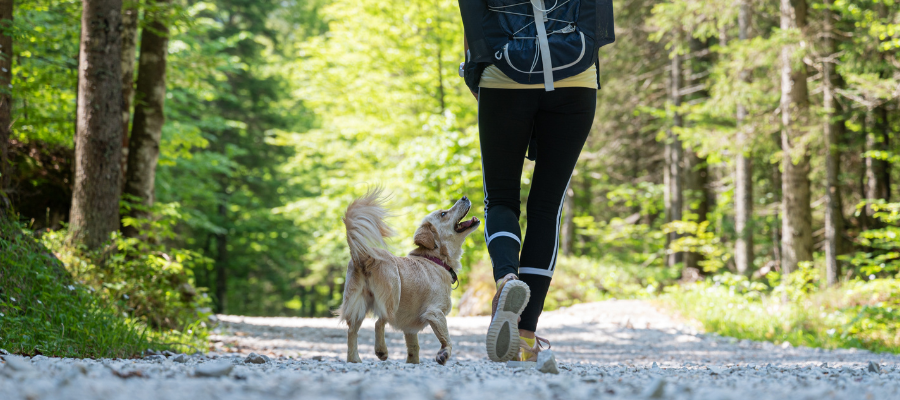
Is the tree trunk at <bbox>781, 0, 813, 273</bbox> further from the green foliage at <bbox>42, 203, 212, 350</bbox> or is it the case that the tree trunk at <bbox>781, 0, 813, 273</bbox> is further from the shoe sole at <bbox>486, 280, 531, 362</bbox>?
the shoe sole at <bbox>486, 280, 531, 362</bbox>

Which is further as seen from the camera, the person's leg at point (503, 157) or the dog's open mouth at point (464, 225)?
the dog's open mouth at point (464, 225)

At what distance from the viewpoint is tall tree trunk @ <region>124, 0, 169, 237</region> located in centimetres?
699

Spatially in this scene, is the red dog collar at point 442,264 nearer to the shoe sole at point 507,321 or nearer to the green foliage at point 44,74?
the shoe sole at point 507,321

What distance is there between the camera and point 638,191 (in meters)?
19.8

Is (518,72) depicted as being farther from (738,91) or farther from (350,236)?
(738,91)

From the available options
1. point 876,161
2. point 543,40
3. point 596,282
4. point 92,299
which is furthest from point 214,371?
point 876,161

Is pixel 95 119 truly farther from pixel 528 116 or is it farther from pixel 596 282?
pixel 596 282

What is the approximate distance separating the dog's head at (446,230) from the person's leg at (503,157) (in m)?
0.70

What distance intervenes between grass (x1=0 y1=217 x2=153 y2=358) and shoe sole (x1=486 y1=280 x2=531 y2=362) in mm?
2363

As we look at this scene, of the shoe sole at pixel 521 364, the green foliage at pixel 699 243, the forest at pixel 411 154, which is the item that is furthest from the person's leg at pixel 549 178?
the green foliage at pixel 699 243

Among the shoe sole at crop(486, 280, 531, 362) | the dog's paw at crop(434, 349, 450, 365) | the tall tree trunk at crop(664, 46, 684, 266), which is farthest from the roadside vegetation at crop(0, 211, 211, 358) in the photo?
the tall tree trunk at crop(664, 46, 684, 266)

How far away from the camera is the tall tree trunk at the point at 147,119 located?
699cm

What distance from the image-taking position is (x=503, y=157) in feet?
9.84

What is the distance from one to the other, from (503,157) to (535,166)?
0.53 ft
